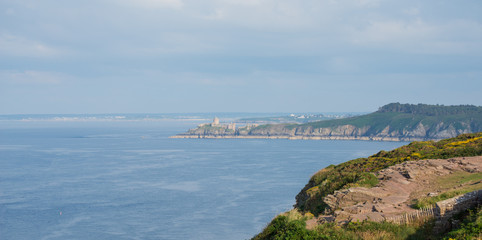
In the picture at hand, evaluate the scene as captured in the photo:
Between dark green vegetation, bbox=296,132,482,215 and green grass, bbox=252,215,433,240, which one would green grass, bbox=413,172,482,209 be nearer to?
green grass, bbox=252,215,433,240

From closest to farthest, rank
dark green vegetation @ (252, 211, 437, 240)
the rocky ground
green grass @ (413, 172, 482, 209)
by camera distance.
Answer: dark green vegetation @ (252, 211, 437, 240)
green grass @ (413, 172, 482, 209)
the rocky ground

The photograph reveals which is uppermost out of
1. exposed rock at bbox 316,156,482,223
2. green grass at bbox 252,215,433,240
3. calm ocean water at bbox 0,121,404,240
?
exposed rock at bbox 316,156,482,223

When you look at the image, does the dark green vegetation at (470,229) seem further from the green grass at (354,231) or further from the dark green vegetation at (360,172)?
the dark green vegetation at (360,172)

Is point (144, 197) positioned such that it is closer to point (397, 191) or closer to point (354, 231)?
point (397, 191)

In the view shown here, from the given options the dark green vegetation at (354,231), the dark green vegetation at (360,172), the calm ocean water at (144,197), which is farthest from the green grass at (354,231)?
the calm ocean water at (144,197)

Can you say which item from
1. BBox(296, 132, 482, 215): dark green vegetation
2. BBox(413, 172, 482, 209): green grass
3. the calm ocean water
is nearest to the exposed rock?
BBox(413, 172, 482, 209): green grass

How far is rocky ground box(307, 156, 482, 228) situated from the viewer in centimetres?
1794

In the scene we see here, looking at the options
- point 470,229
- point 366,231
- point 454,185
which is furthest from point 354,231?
point 454,185

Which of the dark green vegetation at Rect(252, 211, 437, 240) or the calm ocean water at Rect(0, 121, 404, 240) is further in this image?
the calm ocean water at Rect(0, 121, 404, 240)

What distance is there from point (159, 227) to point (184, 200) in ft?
64.5

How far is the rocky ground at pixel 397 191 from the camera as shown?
58.9 ft

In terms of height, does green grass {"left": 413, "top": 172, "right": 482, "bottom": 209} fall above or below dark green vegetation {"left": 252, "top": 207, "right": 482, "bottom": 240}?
above

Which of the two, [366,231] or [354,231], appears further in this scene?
[354,231]

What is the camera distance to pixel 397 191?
22.4m
